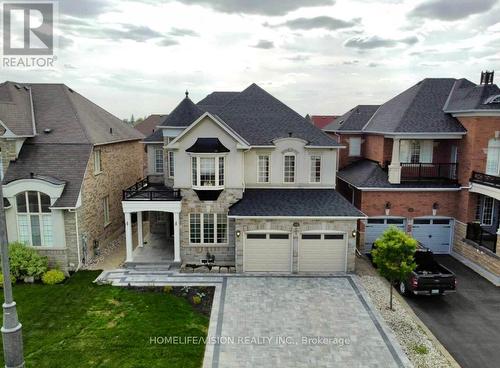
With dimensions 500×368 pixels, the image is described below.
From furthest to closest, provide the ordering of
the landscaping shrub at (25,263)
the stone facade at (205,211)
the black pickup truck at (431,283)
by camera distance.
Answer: the stone facade at (205,211) < the landscaping shrub at (25,263) < the black pickup truck at (431,283)

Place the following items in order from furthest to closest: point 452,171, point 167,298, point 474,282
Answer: point 452,171, point 474,282, point 167,298

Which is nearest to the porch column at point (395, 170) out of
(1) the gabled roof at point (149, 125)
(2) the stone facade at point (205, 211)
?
(2) the stone facade at point (205, 211)

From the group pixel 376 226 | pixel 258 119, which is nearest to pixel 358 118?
pixel 376 226

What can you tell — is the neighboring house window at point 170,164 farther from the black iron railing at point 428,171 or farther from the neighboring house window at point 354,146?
the black iron railing at point 428,171

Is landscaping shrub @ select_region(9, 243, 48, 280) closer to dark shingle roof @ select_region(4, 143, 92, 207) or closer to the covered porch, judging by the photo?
dark shingle roof @ select_region(4, 143, 92, 207)

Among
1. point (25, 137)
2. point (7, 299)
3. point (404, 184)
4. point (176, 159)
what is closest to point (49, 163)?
point (25, 137)

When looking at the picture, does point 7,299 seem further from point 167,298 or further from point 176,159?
point 176,159

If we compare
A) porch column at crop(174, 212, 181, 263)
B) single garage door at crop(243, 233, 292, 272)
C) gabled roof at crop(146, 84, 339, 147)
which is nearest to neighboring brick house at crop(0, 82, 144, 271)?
gabled roof at crop(146, 84, 339, 147)
